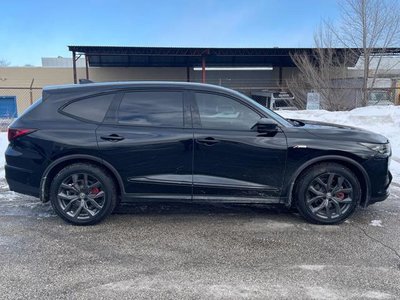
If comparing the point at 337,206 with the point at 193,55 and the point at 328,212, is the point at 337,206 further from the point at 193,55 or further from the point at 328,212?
the point at 193,55

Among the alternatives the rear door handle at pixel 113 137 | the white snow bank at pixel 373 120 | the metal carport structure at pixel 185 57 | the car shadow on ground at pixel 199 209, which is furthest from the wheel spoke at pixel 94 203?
the metal carport structure at pixel 185 57

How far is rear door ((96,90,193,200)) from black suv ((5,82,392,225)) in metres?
0.01

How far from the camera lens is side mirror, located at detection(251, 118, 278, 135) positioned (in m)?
4.69

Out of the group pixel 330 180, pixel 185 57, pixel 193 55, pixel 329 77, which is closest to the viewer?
pixel 330 180

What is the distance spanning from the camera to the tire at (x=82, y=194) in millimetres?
4738

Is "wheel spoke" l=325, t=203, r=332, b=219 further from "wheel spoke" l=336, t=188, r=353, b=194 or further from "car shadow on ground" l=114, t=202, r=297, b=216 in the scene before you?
"car shadow on ground" l=114, t=202, r=297, b=216

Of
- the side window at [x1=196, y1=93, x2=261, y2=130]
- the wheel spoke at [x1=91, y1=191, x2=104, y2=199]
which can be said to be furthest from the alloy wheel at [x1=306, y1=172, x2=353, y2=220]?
the wheel spoke at [x1=91, y1=191, x2=104, y2=199]

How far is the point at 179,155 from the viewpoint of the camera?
186 inches

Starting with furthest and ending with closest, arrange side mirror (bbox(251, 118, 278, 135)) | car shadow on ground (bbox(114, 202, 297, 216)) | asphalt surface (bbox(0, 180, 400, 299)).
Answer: car shadow on ground (bbox(114, 202, 297, 216)) < side mirror (bbox(251, 118, 278, 135)) < asphalt surface (bbox(0, 180, 400, 299))

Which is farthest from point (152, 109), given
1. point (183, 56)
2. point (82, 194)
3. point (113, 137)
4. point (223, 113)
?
point (183, 56)

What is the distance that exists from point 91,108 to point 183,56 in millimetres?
27271

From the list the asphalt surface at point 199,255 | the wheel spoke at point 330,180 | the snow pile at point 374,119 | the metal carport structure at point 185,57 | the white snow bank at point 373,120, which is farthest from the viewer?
the metal carport structure at point 185,57

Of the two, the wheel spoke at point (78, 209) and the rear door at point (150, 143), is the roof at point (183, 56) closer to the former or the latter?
the rear door at point (150, 143)

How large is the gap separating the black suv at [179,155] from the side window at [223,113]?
0.04ft
